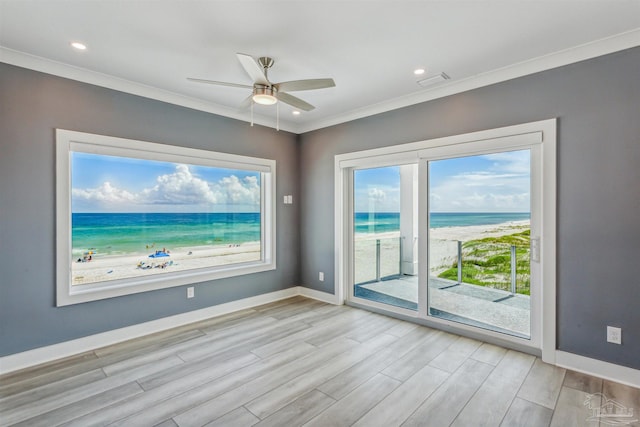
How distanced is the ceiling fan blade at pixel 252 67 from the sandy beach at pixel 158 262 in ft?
8.16

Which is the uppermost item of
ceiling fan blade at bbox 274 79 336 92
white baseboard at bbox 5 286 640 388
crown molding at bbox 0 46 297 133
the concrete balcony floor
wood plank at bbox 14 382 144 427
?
crown molding at bbox 0 46 297 133

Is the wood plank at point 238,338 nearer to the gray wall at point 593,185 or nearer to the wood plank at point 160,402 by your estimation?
the wood plank at point 160,402

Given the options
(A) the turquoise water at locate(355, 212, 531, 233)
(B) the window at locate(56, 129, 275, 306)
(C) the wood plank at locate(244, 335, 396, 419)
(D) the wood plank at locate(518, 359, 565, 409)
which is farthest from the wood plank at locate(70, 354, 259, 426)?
(A) the turquoise water at locate(355, 212, 531, 233)

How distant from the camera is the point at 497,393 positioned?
237cm

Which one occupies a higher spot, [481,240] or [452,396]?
[481,240]

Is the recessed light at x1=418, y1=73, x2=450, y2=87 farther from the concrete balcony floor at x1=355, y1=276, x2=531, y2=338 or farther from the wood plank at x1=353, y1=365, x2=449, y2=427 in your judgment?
the wood plank at x1=353, y1=365, x2=449, y2=427

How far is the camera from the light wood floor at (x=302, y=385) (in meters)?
2.11

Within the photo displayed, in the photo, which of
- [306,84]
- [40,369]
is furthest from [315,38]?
[40,369]

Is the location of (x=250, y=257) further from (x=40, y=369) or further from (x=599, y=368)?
(x=599, y=368)

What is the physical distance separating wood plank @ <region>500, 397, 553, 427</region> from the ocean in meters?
1.67

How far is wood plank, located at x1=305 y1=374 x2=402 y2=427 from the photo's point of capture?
2.06 meters

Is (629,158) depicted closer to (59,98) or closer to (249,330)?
(249,330)

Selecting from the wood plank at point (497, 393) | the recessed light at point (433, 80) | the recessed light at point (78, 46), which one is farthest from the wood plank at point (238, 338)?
the recessed light at point (433, 80)

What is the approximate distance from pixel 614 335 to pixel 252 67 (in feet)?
11.9
